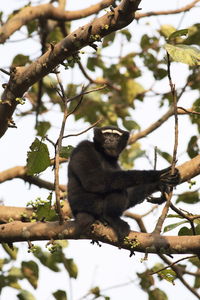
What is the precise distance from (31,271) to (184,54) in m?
4.82

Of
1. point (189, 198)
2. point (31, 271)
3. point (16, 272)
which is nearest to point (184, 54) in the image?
point (189, 198)

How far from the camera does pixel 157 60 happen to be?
12.7 m

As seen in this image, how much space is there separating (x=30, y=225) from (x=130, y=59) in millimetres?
7864

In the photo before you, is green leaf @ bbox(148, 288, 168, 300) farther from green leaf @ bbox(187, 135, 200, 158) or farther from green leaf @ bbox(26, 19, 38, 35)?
green leaf @ bbox(26, 19, 38, 35)

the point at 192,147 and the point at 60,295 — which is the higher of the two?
the point at 192,147

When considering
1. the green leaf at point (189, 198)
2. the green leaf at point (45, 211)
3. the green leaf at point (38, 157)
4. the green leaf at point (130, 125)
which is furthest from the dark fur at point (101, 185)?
the green leaf at point (130, 125)

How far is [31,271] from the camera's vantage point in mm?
8922

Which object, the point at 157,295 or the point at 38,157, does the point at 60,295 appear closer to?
the point at 157,295

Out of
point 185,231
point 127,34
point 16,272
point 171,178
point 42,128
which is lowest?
point 185,231

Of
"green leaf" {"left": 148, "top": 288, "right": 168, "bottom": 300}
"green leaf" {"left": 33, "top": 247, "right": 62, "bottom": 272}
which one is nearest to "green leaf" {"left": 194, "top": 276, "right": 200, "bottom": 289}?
"green leaf" {"left": 148, "top": 288, "right": 168, "bottom": 300}

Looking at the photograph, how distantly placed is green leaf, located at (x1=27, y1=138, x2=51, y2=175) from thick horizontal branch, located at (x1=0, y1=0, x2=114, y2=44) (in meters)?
3.36

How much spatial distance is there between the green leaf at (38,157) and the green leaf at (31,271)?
262cm

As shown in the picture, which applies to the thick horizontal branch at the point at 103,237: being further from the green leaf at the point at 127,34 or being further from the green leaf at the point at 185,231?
the green leaf at the point at 127,34

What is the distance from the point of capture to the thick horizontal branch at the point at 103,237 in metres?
6.11
